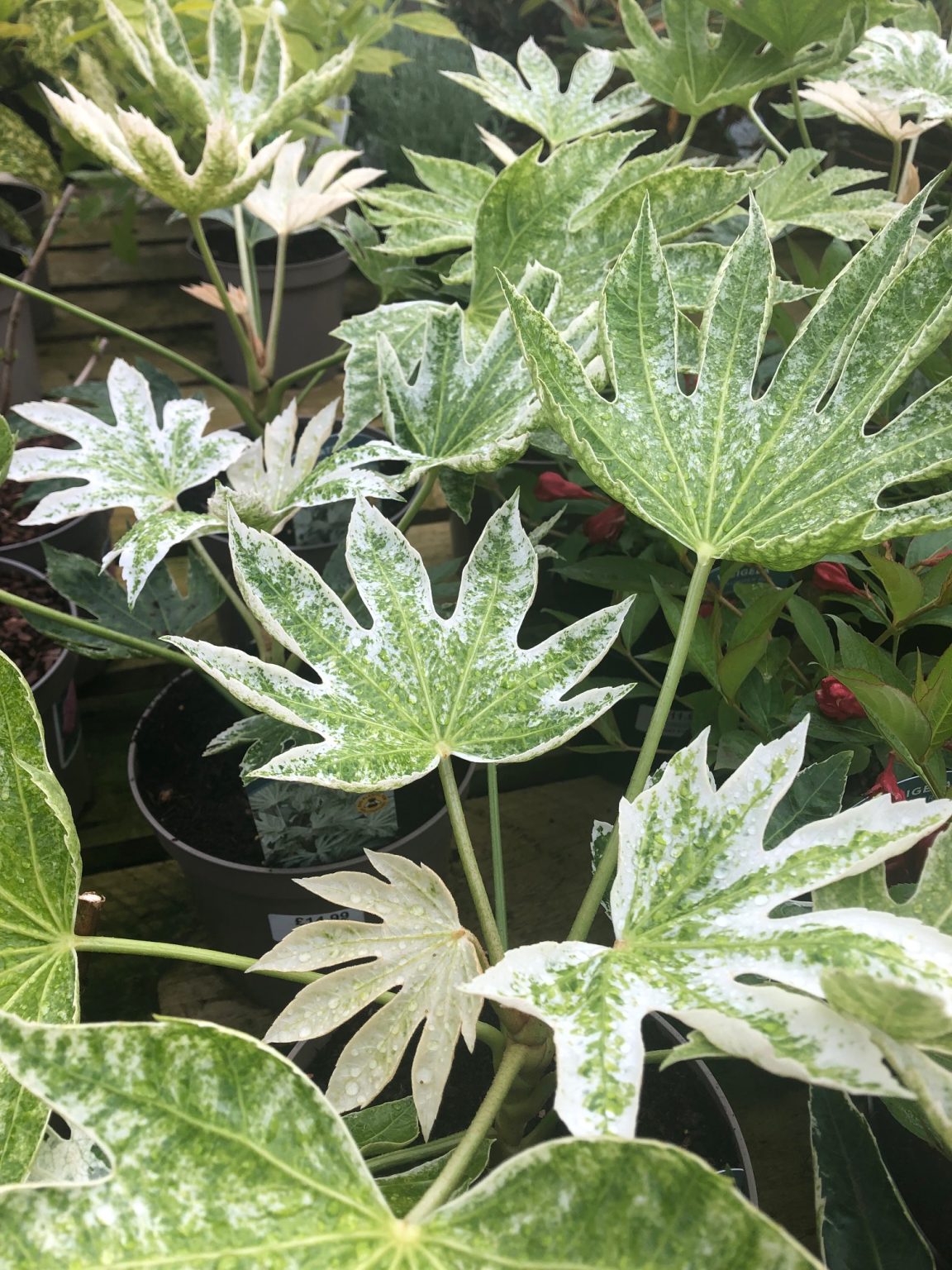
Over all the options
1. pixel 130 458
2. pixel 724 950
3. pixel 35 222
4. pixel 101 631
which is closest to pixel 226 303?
pixel 130 458

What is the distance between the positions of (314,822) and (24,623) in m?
0.59

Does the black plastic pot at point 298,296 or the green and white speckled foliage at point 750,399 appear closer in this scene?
the green and white speckled foliage at point 750,399

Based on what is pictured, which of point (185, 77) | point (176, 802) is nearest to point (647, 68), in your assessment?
point (185, 77)

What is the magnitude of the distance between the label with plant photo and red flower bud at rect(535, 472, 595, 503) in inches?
14.2

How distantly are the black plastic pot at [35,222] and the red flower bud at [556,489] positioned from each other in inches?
45.4

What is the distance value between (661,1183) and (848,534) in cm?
31

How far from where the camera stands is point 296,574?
1.88 ft

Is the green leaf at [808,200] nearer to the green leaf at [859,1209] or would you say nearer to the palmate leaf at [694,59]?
the palmate leaf at [694,59]

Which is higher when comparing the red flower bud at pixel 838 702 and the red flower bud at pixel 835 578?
the red flower bud at pixel 835 578

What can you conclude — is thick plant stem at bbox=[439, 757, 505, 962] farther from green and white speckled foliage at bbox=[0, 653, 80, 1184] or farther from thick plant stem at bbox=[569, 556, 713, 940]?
green and white speckled foliage at bbox=[0, 653, 80, 1184]

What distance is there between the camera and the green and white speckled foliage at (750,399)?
22.3 inches

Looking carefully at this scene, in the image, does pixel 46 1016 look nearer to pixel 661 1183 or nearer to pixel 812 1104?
pixel 661 1183

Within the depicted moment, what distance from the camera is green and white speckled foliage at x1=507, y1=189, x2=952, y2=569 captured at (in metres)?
0.57

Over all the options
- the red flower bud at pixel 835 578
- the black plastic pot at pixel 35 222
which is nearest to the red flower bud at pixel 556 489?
the red flower bud at pixel 835 578
